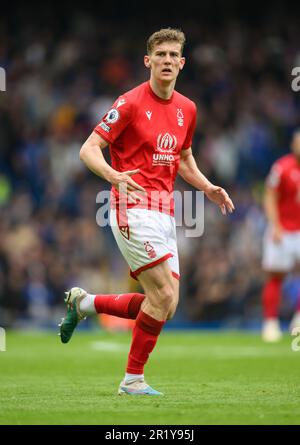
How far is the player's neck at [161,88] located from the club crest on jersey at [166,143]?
1.00 ft

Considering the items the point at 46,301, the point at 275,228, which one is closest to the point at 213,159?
the point at 46,301

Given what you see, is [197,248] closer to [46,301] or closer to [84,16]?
[46,301]

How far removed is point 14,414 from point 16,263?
1114 centimetres

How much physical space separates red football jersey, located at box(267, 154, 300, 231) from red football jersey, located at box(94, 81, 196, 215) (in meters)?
6.46

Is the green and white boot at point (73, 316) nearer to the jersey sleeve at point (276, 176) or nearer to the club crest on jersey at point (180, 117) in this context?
the club crest on jersey at point (180, 117)

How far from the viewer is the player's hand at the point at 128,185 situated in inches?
257

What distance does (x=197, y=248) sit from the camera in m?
17.7

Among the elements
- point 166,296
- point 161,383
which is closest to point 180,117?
point 166,296

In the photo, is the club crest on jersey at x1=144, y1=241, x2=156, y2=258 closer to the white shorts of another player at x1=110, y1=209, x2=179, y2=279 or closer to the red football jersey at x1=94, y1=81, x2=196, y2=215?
the white shorts of another player at x1=110, y1=209, x2=179, y2=279

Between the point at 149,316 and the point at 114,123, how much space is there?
1.34 meters


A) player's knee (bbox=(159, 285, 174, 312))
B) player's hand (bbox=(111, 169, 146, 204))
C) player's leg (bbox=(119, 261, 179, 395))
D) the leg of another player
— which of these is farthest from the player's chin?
the leg of another player

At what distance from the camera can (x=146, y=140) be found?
278 inches

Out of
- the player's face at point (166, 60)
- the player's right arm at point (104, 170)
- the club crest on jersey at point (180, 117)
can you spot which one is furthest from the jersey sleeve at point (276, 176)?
the player's right arm at point (104, 170)

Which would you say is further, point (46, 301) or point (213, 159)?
point (213, 159)
